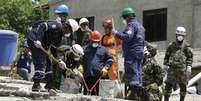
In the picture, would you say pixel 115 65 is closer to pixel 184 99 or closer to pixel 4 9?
pixel 184 99

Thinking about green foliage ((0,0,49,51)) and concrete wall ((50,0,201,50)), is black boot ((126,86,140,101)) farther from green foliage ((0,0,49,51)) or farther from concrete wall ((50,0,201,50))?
green foliage ((0,0,49,51))

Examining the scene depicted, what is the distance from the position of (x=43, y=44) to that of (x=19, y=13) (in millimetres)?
24960

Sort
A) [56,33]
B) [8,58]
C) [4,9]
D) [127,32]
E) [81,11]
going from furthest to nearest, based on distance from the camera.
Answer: [4,9], [81,11], [8,58], [127,32], [56,33]

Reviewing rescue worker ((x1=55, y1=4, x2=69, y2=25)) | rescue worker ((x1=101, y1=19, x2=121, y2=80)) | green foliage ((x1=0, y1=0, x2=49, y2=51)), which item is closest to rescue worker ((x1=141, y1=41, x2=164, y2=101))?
rescue worker ((x1=101, y1=19, x2=121, y2=80))

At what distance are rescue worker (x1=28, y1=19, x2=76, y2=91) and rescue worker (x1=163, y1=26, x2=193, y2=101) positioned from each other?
Answer: 305 centimetres

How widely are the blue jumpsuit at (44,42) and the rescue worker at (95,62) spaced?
1409 millimetres

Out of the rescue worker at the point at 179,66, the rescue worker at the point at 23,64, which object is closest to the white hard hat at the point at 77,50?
the rescue worker at the point at 179,66

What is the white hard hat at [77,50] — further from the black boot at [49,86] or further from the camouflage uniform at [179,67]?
the camouflage uniform at [179,67]

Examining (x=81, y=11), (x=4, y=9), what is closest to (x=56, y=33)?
(x=81, y=11)

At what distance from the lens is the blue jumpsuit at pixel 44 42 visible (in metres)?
10.8

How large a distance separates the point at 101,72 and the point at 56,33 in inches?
66.9

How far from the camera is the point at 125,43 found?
12.0 m

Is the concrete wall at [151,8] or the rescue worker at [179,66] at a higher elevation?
the concrete wall at [151,8]

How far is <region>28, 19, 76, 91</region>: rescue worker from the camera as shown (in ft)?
35.4
